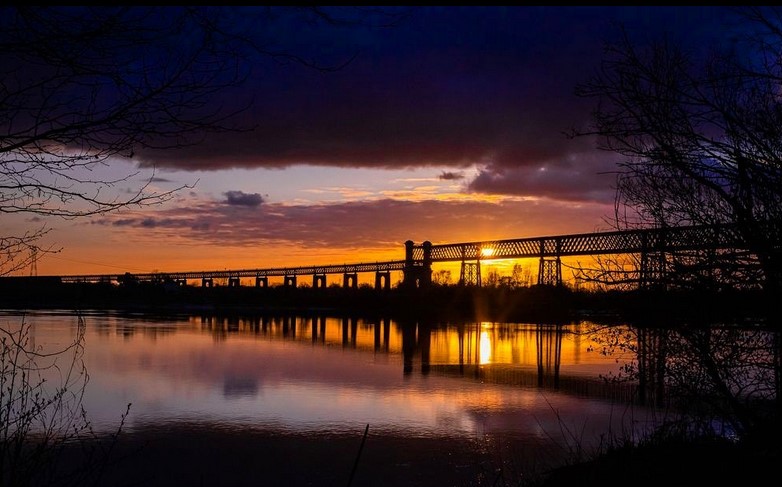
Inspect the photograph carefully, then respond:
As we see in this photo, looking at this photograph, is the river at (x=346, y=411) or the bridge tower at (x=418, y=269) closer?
the river at (x=346, y=411)

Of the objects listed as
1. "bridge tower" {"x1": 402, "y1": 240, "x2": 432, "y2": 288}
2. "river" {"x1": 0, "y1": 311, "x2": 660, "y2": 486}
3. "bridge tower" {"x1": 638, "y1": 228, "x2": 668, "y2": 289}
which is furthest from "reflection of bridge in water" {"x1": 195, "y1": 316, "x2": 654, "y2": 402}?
"bridge tower" {"x1": 402, "y1": 240, "x2": 432, "y2": 288}

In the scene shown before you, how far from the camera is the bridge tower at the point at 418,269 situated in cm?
9344

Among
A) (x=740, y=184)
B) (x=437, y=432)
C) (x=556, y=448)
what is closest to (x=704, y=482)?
(x=740, y=184)

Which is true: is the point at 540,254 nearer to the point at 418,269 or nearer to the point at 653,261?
the point at 418,269

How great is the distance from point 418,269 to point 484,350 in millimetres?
61988

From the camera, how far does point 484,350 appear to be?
32969mm

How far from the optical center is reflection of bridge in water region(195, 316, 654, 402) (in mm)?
22298

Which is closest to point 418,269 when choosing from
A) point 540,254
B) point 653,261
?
point 540,254

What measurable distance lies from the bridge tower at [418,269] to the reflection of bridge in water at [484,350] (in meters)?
39.7

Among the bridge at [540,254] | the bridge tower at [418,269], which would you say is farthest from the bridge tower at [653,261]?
the bridge tower at [418,269]

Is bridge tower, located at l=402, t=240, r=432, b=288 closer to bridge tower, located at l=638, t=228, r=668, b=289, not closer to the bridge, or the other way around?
the bridge

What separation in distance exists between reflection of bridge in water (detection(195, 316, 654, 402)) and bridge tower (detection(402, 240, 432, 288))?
130ft

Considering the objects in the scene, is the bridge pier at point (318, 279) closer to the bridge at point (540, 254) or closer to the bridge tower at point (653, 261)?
the bridge at point (540, 254)

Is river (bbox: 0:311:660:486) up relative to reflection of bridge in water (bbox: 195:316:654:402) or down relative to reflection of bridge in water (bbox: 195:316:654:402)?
up
